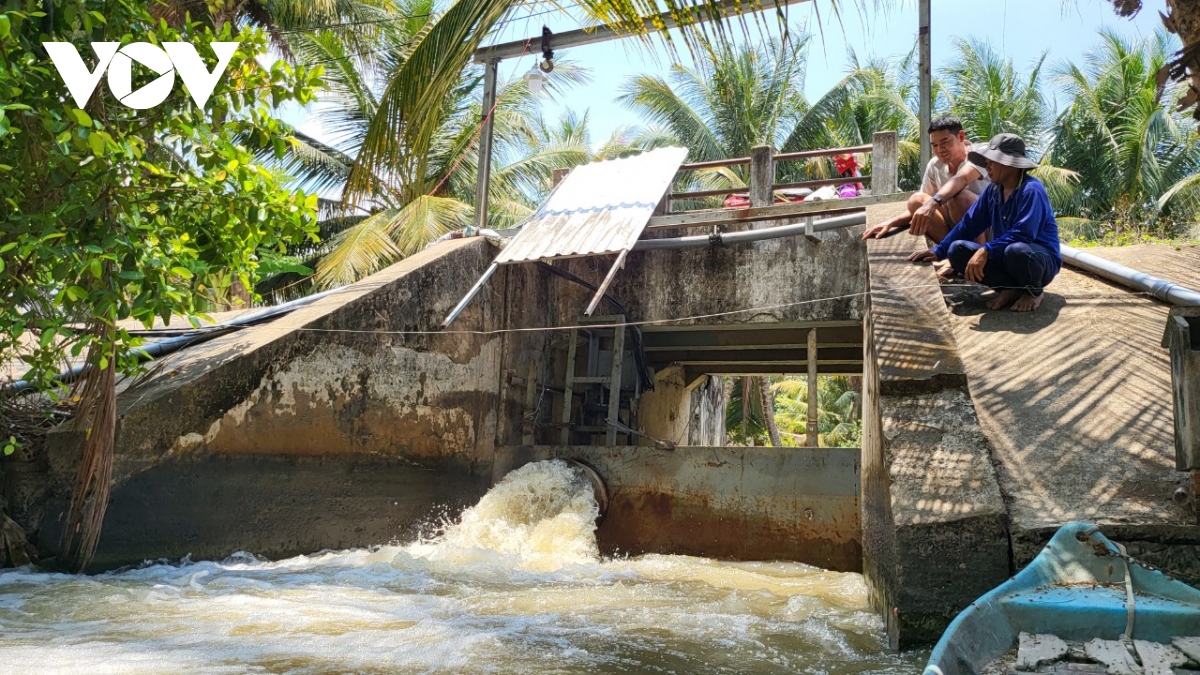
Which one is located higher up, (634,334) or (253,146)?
(253,146)

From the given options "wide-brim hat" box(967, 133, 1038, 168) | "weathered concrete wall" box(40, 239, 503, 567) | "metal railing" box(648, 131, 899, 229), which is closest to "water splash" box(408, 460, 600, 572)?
"weathered concrete wall" box(40, 239, 503, 567)

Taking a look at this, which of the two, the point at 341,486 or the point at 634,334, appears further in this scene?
the point at 634,334

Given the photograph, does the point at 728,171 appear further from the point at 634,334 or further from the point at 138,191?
the point at 138,191

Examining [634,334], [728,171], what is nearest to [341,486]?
[634,334]

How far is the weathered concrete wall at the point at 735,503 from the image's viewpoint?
26.4 feet

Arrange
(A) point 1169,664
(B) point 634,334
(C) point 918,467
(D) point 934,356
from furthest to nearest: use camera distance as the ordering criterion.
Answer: (B) point 634,334 → (D) point 934,356 → (C) point 918,467 → (A) point 1169,664

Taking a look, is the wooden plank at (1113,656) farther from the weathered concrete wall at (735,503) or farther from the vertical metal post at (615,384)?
the vertical metal post at (615,384)

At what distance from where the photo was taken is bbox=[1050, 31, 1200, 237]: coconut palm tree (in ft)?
65.2

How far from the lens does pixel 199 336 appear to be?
7.21m

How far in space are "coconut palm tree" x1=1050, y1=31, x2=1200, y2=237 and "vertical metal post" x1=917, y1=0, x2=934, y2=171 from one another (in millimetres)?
11215

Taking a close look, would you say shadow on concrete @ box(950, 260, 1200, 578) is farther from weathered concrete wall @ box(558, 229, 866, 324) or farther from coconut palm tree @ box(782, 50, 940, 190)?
coconut palm tree @ box(782, 50, 940, 190)

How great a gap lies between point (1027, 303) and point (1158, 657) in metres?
3.15

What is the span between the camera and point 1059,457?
379 cm

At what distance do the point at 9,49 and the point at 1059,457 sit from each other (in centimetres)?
479
